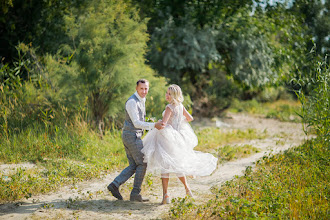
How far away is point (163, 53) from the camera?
12914mm

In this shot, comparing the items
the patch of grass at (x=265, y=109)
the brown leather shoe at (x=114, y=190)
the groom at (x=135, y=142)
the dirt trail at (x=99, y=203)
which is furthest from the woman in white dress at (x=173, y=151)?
the patch of grass at (x=265, y=109)

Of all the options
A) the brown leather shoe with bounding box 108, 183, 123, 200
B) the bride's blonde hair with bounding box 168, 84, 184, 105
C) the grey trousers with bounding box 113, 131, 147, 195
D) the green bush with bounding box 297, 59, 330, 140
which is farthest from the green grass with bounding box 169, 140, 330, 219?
the bride's blonde hair with bounding box 168, 84, 184, 105

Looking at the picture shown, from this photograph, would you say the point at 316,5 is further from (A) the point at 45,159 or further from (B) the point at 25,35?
(A) the point at 45,159

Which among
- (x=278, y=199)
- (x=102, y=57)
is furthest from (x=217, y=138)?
(x=278, y=199)

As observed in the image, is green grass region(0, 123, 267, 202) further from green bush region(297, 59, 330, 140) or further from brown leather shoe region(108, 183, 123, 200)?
green bush region(297, 59, 330, 140)

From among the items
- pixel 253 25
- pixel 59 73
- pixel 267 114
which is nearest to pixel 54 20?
pixel 59 73

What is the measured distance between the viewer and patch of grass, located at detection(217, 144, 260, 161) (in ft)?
27.2

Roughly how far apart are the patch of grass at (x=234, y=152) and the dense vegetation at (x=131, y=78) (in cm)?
7

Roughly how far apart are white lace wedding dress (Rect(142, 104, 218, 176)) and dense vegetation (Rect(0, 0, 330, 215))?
1.96ft

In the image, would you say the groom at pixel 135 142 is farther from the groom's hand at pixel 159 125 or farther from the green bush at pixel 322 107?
the green bush at pixel 322 107

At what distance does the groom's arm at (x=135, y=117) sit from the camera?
196 inches

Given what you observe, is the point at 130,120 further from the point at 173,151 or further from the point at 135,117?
the point at 173,151

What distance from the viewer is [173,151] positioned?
5.11 meters

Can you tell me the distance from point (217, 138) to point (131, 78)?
3150mm
